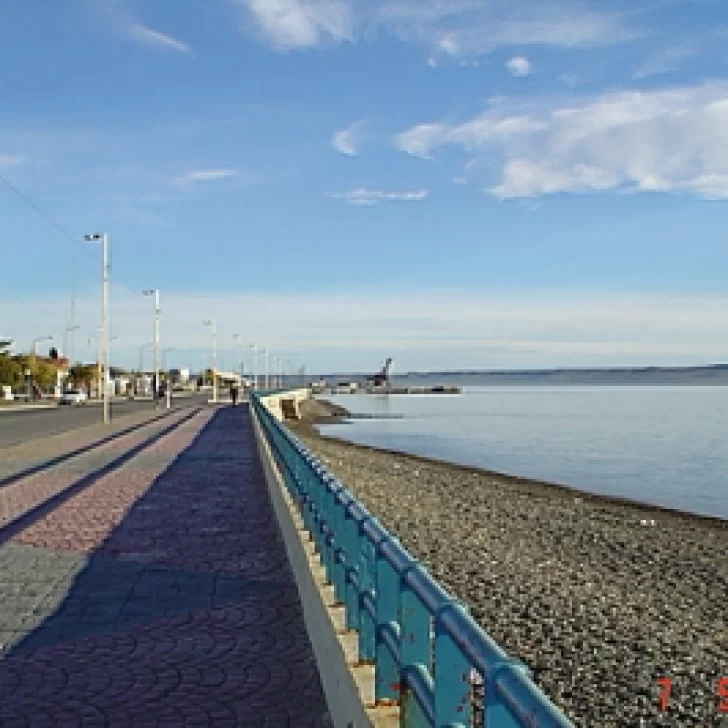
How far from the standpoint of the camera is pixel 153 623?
7211mm

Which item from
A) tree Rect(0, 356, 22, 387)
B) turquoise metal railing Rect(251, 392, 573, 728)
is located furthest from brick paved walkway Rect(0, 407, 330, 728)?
tree Rect(0, 356, 22, 387)

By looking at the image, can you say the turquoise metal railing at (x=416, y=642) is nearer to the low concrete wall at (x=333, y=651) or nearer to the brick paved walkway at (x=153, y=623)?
the low concrete wall at (x=333, y=651)

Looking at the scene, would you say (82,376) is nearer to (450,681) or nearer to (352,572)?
(352,572)

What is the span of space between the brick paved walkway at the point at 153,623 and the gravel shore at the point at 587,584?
2.03 metres

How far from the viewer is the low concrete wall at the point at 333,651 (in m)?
4.30

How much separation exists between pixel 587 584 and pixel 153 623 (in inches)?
265

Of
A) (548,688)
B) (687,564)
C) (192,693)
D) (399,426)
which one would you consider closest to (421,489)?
(687,564)

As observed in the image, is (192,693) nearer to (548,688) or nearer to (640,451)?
(548,688)

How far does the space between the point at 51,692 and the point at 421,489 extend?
64.4ft

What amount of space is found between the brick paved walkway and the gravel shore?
6.66ft

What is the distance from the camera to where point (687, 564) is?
50.3ft

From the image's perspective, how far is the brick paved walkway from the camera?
5367 millimetres

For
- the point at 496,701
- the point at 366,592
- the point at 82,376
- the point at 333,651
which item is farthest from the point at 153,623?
the point at 82,376

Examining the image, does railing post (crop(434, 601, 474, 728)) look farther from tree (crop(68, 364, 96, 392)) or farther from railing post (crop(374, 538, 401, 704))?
tree (crop(68, 364, 96, 392))
